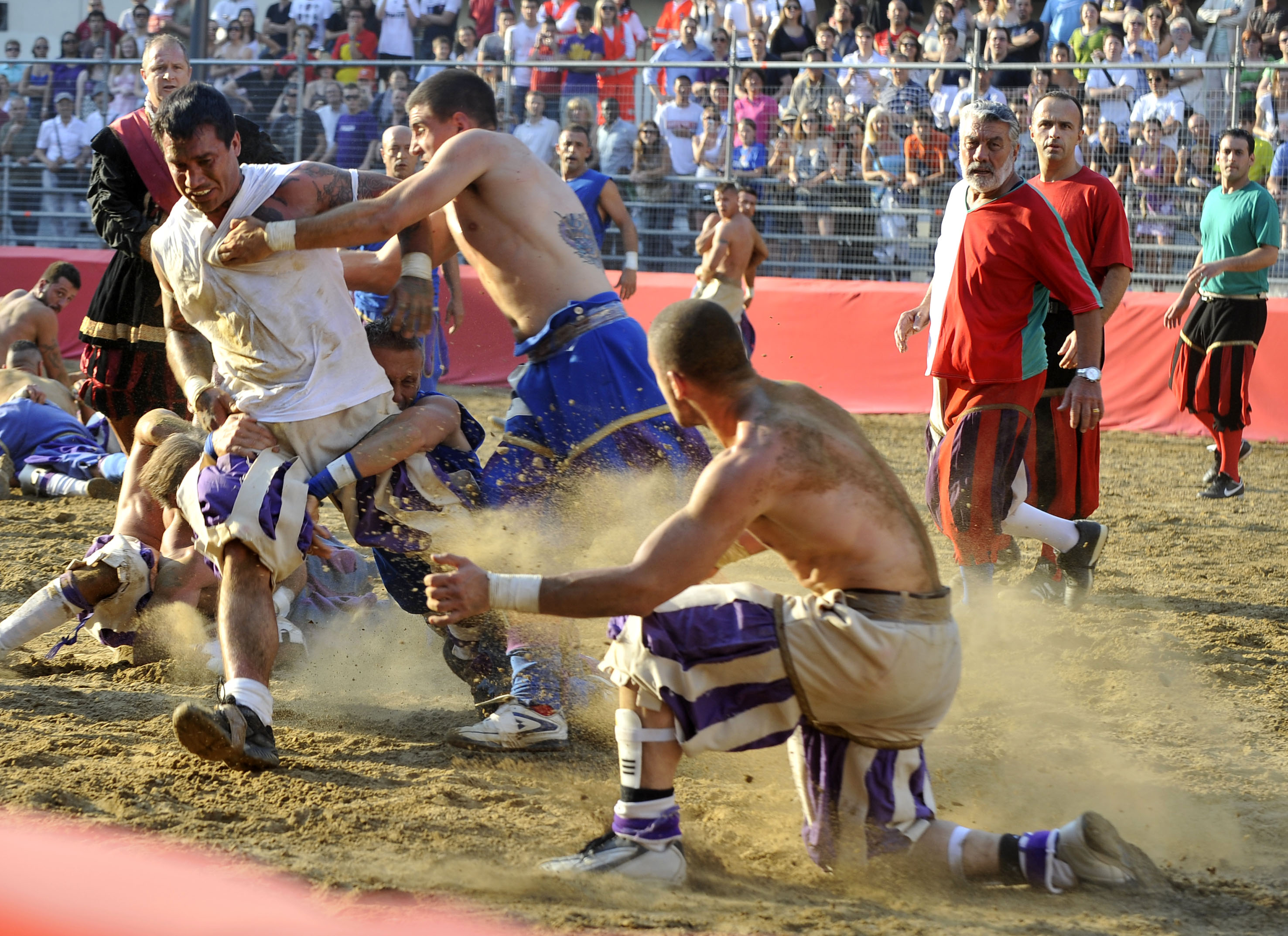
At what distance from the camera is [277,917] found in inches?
42.1

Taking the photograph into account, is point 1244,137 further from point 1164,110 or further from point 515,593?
point 515,593

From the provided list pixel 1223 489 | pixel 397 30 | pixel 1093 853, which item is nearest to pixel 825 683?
pixel 1093 853

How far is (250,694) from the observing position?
3428 millimetres

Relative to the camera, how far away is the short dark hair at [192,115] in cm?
350

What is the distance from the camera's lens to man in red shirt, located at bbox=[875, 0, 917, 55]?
11773 mm

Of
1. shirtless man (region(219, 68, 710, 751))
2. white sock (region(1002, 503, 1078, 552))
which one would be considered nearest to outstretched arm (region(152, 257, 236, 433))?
shirtless man (region(219, 68, 710, 751))

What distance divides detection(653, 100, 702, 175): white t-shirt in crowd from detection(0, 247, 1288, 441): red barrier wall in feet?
3.91

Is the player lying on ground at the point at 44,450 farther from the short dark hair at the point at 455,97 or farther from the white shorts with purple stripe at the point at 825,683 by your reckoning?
the white shorts with purple stripe at the point at 825,683

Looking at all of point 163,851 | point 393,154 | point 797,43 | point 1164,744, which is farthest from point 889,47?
point 163,851

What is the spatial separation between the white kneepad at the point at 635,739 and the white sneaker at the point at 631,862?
0.44ft

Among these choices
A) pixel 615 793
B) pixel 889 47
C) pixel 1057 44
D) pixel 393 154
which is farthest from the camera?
pixel 889 47

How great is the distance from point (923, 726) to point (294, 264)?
2133 mm

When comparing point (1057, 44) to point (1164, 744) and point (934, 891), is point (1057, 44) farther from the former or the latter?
point (934, 891)

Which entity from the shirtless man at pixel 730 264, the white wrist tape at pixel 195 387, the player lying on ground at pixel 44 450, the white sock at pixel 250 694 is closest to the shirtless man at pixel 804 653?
the white sock at pixel 250 694
